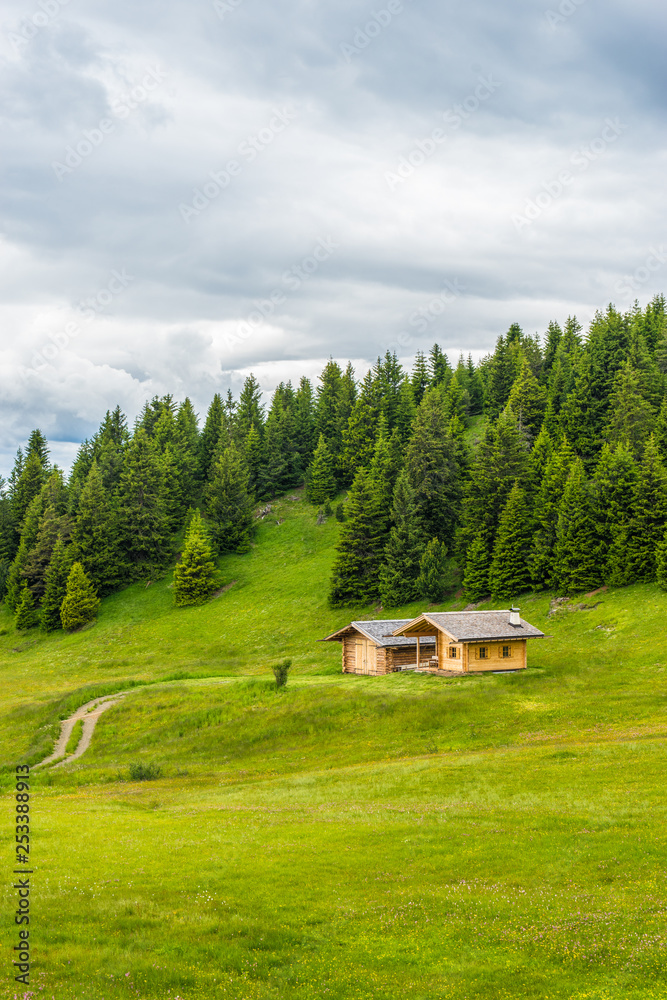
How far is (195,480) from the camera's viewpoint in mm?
124250

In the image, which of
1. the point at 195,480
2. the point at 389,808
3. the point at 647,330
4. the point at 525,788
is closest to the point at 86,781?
the point at 389,808

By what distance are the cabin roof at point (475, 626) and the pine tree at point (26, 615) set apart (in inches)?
2745

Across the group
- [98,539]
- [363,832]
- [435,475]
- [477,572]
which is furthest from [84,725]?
[435,475]

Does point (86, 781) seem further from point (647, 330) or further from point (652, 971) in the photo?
point (647, 330)

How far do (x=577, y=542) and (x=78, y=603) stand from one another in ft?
218

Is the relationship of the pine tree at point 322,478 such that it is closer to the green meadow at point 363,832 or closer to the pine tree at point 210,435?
the pine tree at point 210,435

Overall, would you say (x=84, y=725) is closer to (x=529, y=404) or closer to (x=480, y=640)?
(x=480, y=640)

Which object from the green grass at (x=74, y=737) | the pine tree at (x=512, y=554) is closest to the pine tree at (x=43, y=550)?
the green grass at (x=74, y=737)

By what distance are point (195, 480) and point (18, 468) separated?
34698mm

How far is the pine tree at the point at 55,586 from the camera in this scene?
99312 mm

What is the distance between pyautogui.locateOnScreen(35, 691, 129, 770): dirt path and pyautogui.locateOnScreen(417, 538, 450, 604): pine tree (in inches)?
1442

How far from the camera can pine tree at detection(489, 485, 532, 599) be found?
7594 centimetres

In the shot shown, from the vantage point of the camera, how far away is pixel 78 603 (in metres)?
96.1

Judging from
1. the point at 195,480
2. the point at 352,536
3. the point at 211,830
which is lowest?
the point at 211,830
